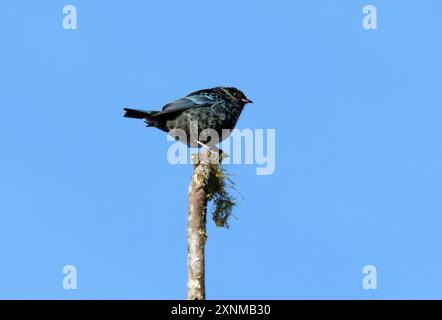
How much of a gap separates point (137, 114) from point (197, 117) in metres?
1.08

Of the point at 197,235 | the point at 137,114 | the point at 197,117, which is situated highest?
the point at 137,114

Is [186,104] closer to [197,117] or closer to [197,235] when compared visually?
[197,117]

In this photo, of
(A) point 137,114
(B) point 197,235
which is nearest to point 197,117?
(A) point 137,114

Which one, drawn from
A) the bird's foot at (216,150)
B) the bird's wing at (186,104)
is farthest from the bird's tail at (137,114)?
the bird's foot at (216,150)

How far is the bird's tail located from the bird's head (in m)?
1.39

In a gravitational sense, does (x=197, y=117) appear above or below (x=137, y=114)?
below

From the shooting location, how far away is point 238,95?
49.6ft

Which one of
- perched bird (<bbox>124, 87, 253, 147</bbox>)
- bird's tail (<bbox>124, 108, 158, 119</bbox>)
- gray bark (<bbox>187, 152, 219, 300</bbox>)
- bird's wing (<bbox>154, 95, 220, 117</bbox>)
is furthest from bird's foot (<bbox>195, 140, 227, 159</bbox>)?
gray bark (<bbox>187, 152, 219, 300</bbox>)

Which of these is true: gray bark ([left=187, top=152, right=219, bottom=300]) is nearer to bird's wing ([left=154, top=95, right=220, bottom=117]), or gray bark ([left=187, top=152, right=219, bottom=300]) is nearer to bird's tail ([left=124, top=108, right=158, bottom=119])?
bird's wing ([left=154, top=95, right=220, bottom=117])

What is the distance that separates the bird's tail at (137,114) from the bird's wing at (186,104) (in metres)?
0.15

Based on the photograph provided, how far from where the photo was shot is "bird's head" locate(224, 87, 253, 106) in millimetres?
15024
